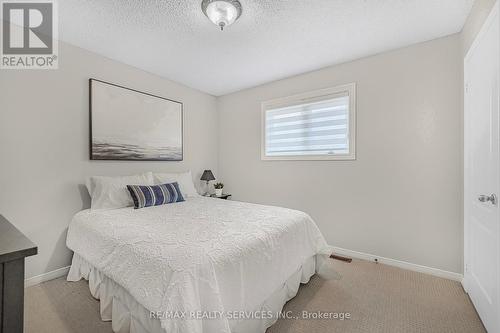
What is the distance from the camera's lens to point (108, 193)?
96.7 inches

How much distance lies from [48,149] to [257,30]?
2.48 metres

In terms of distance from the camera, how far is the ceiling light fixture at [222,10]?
1.83 m

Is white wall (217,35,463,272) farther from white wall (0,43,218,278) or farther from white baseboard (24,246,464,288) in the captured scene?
white wall (0,43,218,278)

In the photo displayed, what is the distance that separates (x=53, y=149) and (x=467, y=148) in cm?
404

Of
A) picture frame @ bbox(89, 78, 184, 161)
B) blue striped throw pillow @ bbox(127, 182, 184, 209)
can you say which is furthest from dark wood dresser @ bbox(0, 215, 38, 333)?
picture frame @ bbox(89, 78, 184, 161)

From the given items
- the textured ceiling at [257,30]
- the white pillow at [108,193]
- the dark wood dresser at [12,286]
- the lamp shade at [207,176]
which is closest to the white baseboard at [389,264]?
the white pillow at [108,193]

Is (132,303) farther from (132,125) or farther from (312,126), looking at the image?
(312,126)

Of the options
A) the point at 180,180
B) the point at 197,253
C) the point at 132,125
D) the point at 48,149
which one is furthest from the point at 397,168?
the point at 48,149

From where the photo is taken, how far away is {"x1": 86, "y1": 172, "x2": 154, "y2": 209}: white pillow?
242 centimetres

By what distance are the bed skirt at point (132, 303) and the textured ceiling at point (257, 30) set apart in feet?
7.46

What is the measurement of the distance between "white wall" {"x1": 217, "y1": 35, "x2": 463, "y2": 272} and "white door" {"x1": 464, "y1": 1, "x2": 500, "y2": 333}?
0.28 metres

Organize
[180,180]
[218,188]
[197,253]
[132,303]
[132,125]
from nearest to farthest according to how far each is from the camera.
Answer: [197,253]
[132,303]
[132,125]
[180,180]
[218,188]

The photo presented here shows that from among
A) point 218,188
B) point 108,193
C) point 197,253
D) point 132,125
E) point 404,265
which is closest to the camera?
point 197,253
